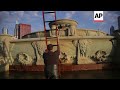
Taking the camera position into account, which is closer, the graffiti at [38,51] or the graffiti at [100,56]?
the graffiti at [100,56]

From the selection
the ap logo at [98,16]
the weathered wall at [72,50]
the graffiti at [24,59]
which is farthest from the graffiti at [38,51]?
the ap logo at [98,16]

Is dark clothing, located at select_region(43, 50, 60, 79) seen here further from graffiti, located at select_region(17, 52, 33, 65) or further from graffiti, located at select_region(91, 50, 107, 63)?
graffiti, located at select_region(91, 50, 107, 63)

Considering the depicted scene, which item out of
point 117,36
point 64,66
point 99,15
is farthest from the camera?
point 117,36

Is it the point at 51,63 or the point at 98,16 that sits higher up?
the point at 98,16

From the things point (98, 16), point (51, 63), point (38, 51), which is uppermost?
point (98, 16)

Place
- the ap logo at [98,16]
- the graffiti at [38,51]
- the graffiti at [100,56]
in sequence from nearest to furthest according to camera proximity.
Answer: the ap logo at [98,16], the graffiti at [100,56], the graffiti at [38,51]

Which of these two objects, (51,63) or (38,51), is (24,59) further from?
(51,63)

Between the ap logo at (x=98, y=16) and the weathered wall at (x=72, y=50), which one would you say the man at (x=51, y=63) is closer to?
the ap logo at (x=98, y=16)

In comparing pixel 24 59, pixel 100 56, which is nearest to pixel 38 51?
pixel 24 59

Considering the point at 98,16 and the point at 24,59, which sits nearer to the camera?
the point at 98,16
